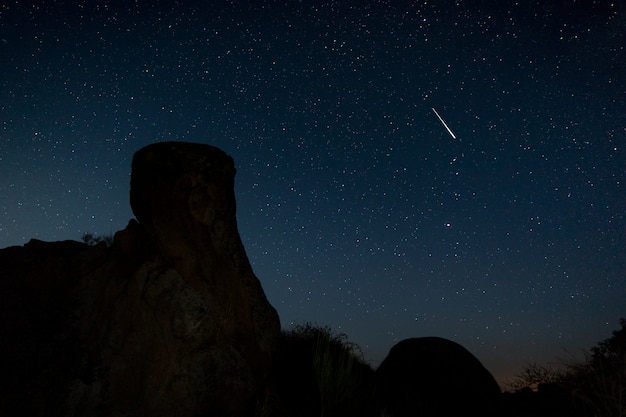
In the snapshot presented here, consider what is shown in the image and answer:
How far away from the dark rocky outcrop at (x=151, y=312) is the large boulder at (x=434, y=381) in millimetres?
3945

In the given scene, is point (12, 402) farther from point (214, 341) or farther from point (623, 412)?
point (623, 412)

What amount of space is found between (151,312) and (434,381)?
767cm

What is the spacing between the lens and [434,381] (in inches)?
463

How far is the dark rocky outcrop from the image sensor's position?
751 centimetres

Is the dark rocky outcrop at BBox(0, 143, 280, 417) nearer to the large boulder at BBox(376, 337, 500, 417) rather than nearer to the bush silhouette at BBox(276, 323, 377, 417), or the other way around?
→ the bush silhouette at BBox(276, 323, 377, 417)

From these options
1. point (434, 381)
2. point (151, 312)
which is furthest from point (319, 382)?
point (434, 381)

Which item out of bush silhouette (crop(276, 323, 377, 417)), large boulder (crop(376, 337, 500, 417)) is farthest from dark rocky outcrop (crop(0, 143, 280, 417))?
large boulder (crop(376, 337, 500, 417))

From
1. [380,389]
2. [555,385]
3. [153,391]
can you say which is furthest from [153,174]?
[555,385]

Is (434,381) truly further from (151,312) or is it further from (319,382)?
(151,312)

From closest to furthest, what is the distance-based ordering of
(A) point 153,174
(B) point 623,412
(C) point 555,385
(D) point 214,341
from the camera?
(B) point 623,412
(D) point 214,341
(A) point 153,174
(C) point 555,385

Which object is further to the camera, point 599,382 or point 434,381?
point 434,381

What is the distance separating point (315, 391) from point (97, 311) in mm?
5094

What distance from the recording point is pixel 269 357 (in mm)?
9516

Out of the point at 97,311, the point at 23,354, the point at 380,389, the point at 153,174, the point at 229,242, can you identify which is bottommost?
the point at 380,389
